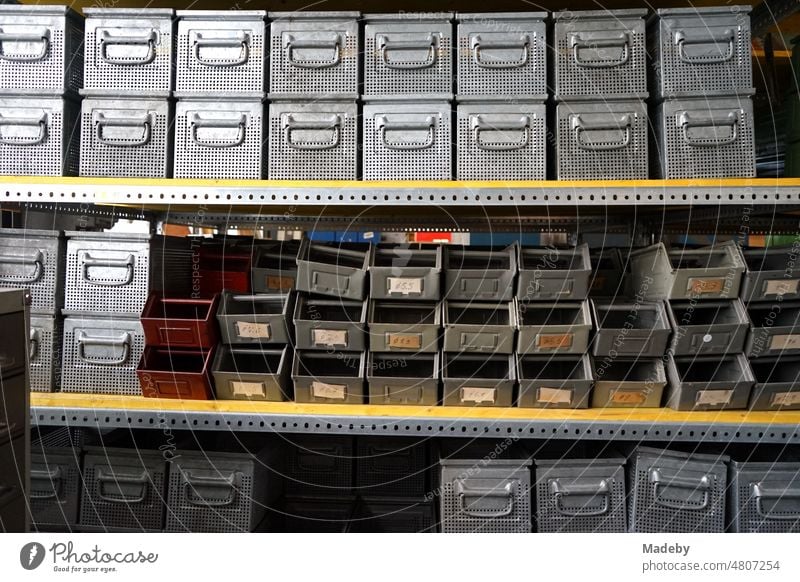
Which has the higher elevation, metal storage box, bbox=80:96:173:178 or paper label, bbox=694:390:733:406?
metal storage box, bbox=80:96:173:178

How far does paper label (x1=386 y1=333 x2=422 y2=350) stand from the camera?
1.59 metres

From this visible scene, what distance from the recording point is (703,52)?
1.56 m

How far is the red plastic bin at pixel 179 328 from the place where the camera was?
5.23ft

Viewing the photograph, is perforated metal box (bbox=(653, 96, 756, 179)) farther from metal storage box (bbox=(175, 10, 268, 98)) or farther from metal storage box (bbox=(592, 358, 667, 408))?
metal storage box (bbox=(175, 10, 268, 98))

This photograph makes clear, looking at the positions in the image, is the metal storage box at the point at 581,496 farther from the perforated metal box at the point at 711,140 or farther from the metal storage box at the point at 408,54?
the metal storage box at the point at 408,54

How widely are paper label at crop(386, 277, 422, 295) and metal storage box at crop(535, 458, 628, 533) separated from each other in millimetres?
667

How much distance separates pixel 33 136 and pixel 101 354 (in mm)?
696

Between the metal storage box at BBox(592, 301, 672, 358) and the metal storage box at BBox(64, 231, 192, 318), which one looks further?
the metal storage box at BBox(64, 231, 192, 318)

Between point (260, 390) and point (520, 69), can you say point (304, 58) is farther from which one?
point (260, 390)

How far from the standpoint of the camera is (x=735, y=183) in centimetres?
145

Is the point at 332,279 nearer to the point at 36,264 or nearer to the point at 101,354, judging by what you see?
the point at 101,354

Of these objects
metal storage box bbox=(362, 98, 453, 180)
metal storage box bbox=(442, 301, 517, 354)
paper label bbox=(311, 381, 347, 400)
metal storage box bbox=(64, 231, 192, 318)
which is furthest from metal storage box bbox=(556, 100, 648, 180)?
metal storage box bbox=(64, 231, 192, 318)

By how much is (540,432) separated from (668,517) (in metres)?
0.51
